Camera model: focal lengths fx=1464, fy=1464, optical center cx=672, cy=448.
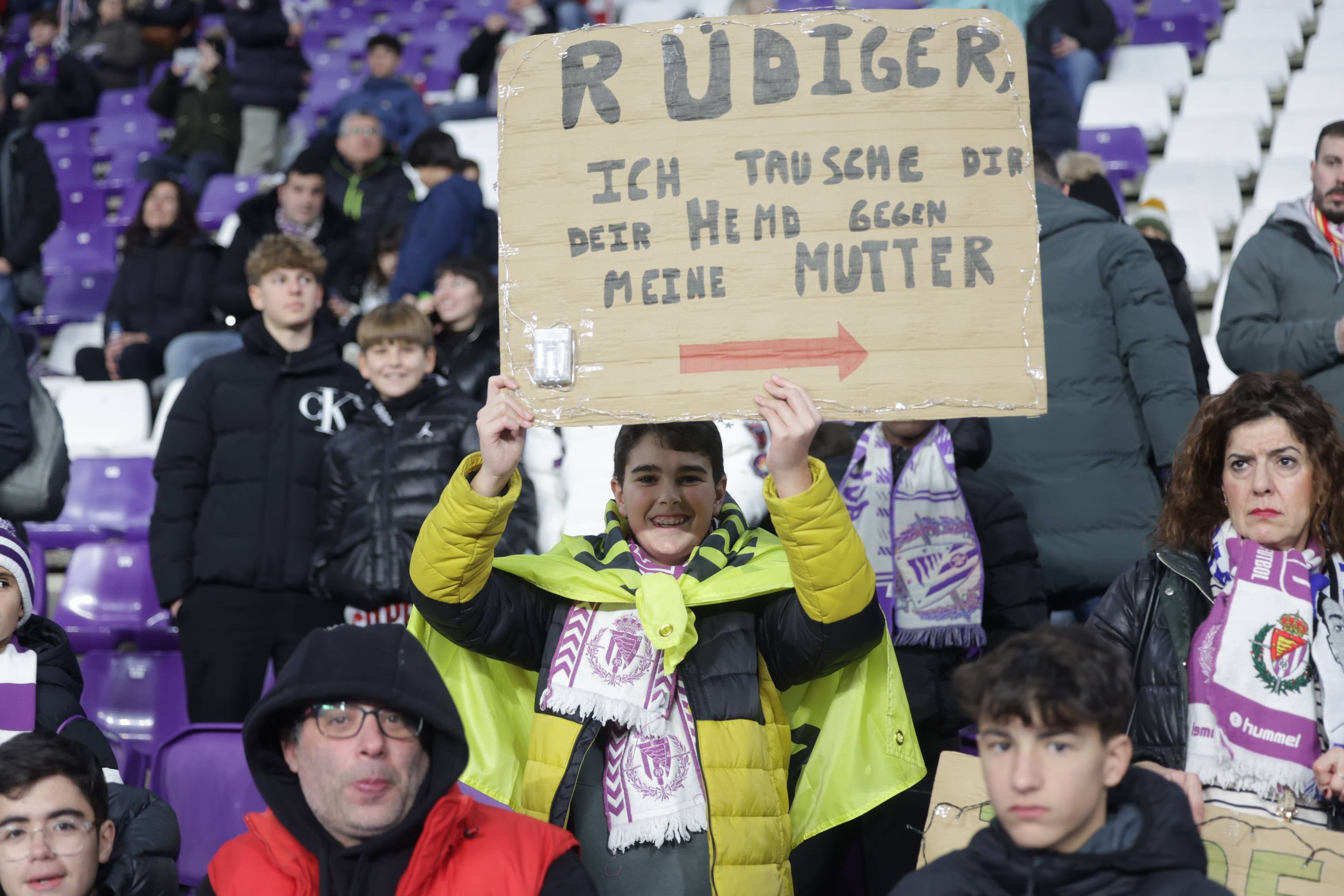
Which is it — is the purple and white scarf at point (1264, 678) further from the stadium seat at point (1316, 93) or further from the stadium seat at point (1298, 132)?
the stadium seat at point (1316, 93)

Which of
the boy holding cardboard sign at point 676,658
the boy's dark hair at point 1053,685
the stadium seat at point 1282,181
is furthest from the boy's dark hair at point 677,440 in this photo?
the stadium seat at point 1282,181

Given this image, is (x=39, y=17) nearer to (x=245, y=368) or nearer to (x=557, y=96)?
(x=245, y=368)

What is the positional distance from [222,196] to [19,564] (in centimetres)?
684

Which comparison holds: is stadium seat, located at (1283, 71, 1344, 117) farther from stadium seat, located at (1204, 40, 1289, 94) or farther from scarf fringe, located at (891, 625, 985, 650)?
scarf fringe, located at (891, 625, 985, 650)

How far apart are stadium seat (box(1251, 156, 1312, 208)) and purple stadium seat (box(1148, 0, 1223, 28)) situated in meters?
2.42

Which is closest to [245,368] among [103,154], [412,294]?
[412,294]

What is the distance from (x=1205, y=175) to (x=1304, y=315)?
11.0 ft

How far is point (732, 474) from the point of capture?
4.65 metres

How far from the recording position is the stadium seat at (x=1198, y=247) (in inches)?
252

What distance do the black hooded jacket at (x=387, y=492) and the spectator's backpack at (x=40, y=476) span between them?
768mm

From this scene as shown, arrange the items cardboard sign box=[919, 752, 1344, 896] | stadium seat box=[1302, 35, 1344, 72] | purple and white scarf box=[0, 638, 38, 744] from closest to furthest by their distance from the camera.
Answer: cardboard sign box=[919, 752, 1344, 896] → purple and white scarf box=[0, 638, 38, 744] → stadium seat box=[1302, 35, 1344, 72]

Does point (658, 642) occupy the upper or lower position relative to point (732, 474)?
lower

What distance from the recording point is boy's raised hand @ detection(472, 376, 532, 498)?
8.29ft

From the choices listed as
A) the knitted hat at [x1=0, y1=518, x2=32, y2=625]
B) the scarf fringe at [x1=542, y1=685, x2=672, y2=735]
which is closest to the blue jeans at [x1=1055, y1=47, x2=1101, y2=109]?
the scarf fringe at [x1=542, y1=685, x2=672, y2=735]
